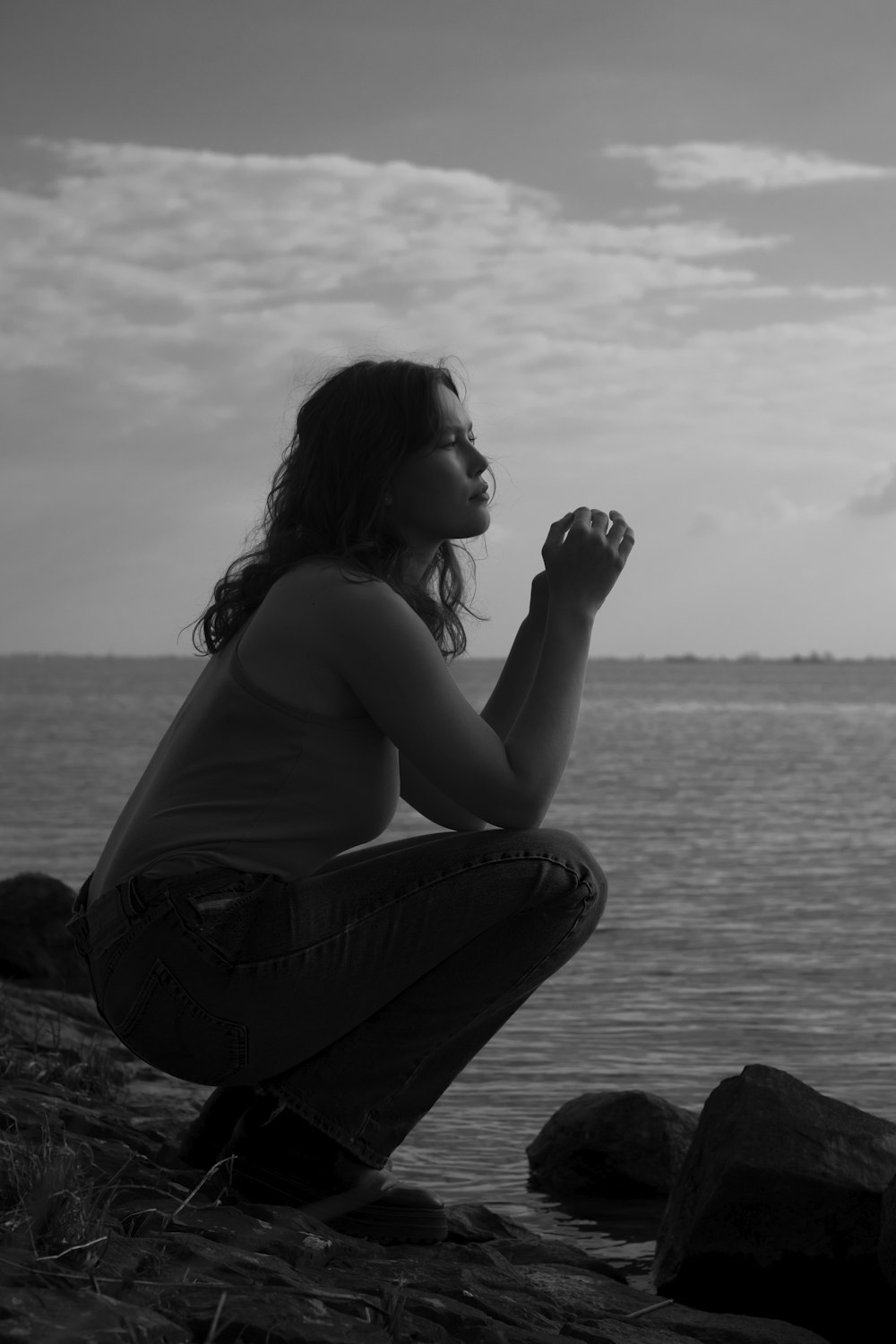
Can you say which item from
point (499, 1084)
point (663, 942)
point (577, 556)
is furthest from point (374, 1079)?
point (663, 942)

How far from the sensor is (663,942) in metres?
10.6

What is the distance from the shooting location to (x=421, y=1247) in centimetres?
355

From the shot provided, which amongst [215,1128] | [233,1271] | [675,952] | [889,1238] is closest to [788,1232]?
[889,1238]

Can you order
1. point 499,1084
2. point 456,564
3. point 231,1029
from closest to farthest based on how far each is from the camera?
point 231,1029 < point 456,564 < point 499,1084

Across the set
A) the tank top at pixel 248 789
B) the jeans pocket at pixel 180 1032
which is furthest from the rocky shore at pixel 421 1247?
the tank top at pixel 248 789

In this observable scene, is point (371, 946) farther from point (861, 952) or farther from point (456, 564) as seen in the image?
point (861, 952)

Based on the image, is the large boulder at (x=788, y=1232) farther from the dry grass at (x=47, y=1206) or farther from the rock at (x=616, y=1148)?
the dry grass at (x=47, y=1206)

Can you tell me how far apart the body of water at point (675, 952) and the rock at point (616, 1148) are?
0.43ft

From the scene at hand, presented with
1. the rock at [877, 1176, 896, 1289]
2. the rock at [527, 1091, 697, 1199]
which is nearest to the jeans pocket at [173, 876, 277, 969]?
the rock at [877, 1176, 896, 1289]

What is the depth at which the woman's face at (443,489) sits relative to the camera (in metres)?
3.65

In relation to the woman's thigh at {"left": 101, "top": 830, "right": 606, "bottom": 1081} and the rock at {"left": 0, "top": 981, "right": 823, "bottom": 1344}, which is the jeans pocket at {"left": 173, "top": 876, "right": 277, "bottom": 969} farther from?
the rock at {"left": 0, "top": 981, "right": 823, "bottom": 1344}

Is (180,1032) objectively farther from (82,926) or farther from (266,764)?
(266,764)

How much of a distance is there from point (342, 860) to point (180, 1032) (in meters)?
0.60

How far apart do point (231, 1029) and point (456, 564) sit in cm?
145
